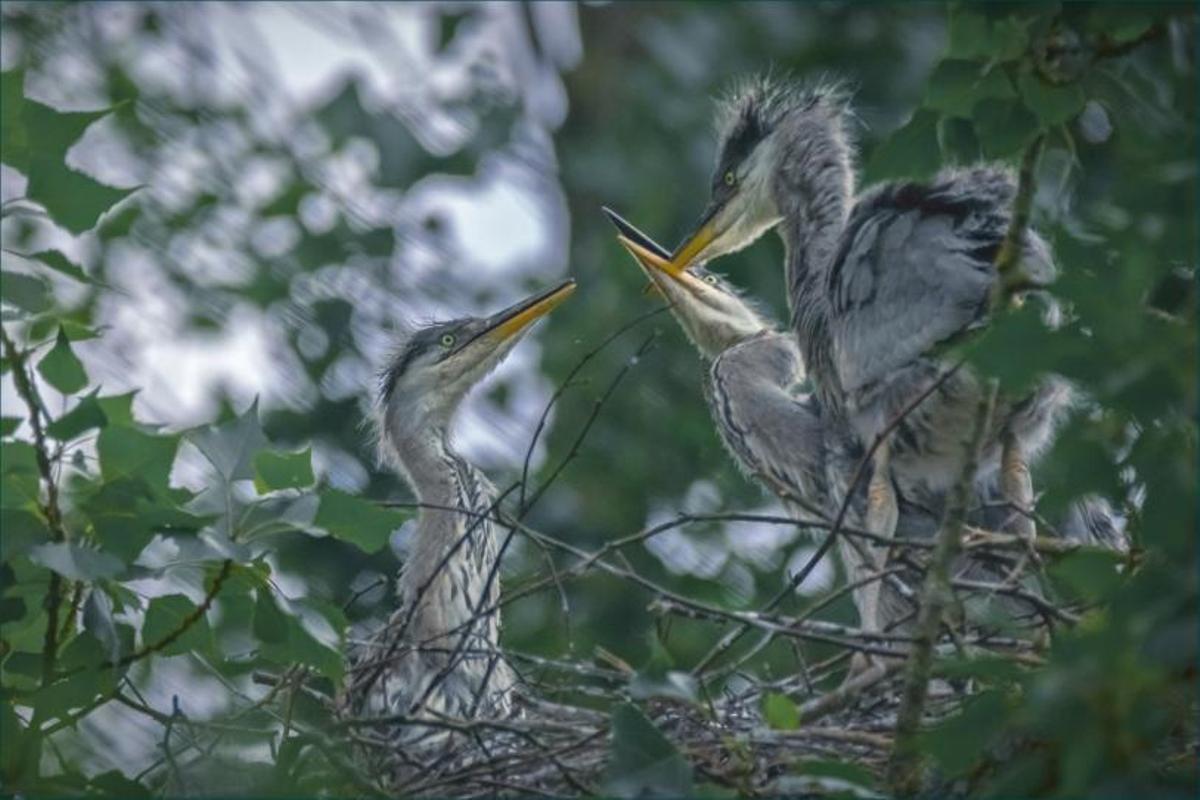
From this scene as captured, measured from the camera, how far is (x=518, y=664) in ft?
16.2

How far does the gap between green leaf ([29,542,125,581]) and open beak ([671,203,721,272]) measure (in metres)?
2.23

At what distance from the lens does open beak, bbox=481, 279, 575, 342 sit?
206 inches

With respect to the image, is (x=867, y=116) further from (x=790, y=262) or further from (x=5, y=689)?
(x=5, y=689)

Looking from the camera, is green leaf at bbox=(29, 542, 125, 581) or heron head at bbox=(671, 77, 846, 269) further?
heron head at bbox=(671, 77, 846, 269)

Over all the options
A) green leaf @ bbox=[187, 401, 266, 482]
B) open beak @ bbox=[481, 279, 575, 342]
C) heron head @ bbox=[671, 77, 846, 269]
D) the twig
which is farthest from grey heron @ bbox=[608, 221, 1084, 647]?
the twig

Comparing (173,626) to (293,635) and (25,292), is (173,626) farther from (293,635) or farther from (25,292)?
(25,292)

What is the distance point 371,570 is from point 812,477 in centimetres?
214

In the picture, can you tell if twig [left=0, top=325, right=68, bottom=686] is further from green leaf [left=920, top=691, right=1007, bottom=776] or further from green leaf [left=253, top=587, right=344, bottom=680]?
green leaf [left=920, top=691, right=1007, bottom=776]

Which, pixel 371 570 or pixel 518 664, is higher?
pixel 371 570

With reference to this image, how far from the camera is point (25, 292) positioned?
11.2 feet

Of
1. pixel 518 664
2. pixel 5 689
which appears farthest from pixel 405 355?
pixel 5 689

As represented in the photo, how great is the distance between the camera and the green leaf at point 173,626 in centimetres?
350

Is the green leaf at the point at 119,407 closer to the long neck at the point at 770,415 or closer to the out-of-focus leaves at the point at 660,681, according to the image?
the out-of-focus leaves at the point at 660,681

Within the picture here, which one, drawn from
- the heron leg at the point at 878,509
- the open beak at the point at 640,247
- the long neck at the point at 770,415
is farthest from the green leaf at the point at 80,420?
the open beak at the point at 640,247
